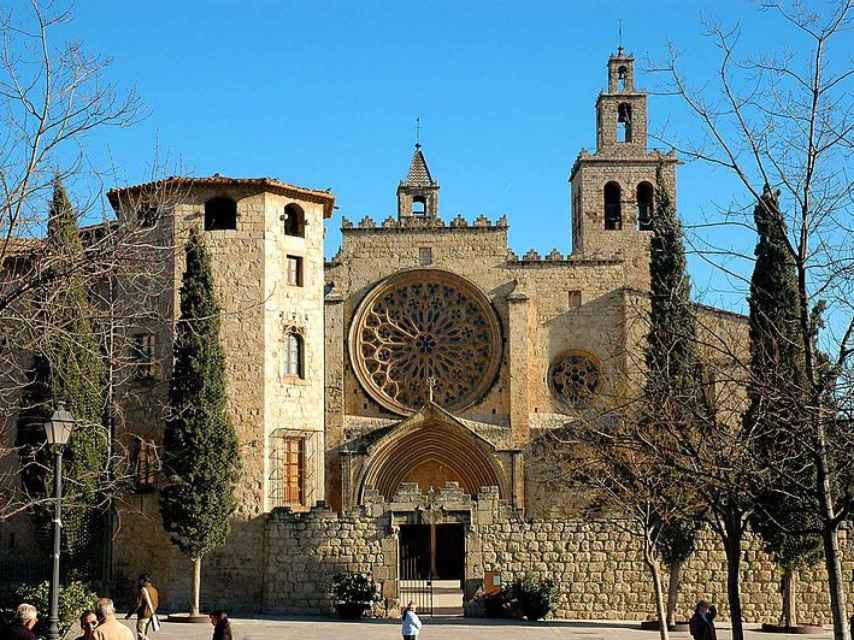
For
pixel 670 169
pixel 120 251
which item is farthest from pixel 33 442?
pixel 670 169

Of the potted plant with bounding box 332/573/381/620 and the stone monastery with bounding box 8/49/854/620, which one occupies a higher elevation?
the stone monastery with bounding box 8/49/854/620

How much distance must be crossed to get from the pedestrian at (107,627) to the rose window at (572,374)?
3033 cm

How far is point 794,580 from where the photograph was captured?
28.6 meters

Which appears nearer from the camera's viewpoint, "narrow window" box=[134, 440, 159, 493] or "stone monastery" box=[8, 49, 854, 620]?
"stone monastery" box=[8, 49, 854, 620]

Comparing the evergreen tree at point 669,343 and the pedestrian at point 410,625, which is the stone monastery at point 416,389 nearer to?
the evergreen tree at point 669,343

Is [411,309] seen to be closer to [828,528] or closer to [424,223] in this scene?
[424,223]

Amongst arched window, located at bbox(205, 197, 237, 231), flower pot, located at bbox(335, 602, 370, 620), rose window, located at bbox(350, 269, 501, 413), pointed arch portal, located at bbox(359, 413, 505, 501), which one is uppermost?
arched window, located at bbox(205, 197, 237, 231)

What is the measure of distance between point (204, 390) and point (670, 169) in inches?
881

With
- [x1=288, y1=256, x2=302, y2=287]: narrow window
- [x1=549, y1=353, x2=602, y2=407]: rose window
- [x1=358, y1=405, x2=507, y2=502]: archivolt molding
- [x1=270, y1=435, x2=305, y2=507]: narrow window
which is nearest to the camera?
[x1=270, y1=435, x2=305, y2=507]: narrow window

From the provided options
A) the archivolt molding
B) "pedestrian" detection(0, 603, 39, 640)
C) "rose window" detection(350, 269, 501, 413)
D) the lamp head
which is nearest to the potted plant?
the archivolt molding

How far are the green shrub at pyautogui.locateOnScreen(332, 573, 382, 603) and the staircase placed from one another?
1371mm

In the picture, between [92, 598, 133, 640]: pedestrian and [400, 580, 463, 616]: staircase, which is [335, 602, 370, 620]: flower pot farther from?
[92, 598, 133, 640]: pedestrian

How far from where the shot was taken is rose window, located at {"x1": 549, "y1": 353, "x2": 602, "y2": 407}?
41.2 metres

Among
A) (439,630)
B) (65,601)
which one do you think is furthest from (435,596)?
(65,601)
